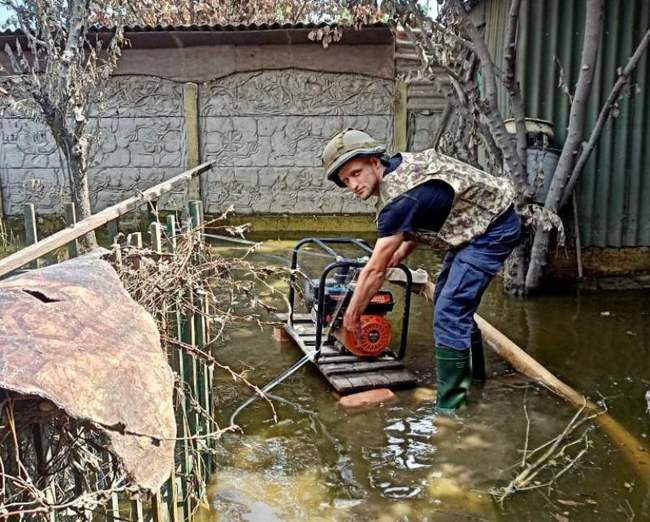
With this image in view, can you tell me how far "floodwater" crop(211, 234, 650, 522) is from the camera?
301cm

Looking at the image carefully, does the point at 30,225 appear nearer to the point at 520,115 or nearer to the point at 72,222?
the point at 72,222

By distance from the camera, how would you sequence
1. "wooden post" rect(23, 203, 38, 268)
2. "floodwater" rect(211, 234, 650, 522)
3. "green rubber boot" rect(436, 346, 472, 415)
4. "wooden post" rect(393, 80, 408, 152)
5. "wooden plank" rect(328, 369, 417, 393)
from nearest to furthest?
"wooden post" rect(23, 203, 38, 268) → "floodwater" rect(211, 234, 650, 522) → "green rubber boot" rect(436, 346, 472, 415) → "wooden plank" rect(328, 369, 417, 393) → "wooden post" rect(393, 80, 408, 152)

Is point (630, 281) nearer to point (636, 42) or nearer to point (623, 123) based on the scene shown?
point (623, 123)

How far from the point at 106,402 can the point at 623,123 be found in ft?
21.3

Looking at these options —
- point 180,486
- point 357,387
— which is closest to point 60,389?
point 180,486

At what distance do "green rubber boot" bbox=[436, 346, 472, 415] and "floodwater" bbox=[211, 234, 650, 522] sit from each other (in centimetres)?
8

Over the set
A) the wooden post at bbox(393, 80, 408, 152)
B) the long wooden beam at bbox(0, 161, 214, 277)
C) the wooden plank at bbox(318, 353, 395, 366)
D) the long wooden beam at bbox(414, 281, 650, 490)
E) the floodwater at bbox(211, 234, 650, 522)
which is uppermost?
the wooden post at bbox(393, 80, 408, 152)

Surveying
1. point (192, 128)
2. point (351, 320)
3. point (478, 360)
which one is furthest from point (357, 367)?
point (192, 128)

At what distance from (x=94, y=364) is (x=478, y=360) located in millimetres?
3505

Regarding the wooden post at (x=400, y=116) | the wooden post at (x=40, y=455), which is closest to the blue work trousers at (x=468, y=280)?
the wooden post at (x=40, y=455)

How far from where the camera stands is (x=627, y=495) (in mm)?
3068

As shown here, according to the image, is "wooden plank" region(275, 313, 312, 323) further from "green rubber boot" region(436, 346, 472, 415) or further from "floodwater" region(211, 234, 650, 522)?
"green rubber boot" region(436, 346, 472, 415)

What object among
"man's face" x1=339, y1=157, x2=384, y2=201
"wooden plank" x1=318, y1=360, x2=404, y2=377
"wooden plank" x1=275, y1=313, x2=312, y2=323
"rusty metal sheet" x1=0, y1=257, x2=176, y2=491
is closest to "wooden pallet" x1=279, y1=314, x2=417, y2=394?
"wooden plank" x1=318, y1=360, x2=404, y2=377

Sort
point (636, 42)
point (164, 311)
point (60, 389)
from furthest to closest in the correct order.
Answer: point (636, 42), point (164, 311), point (60, 389)
